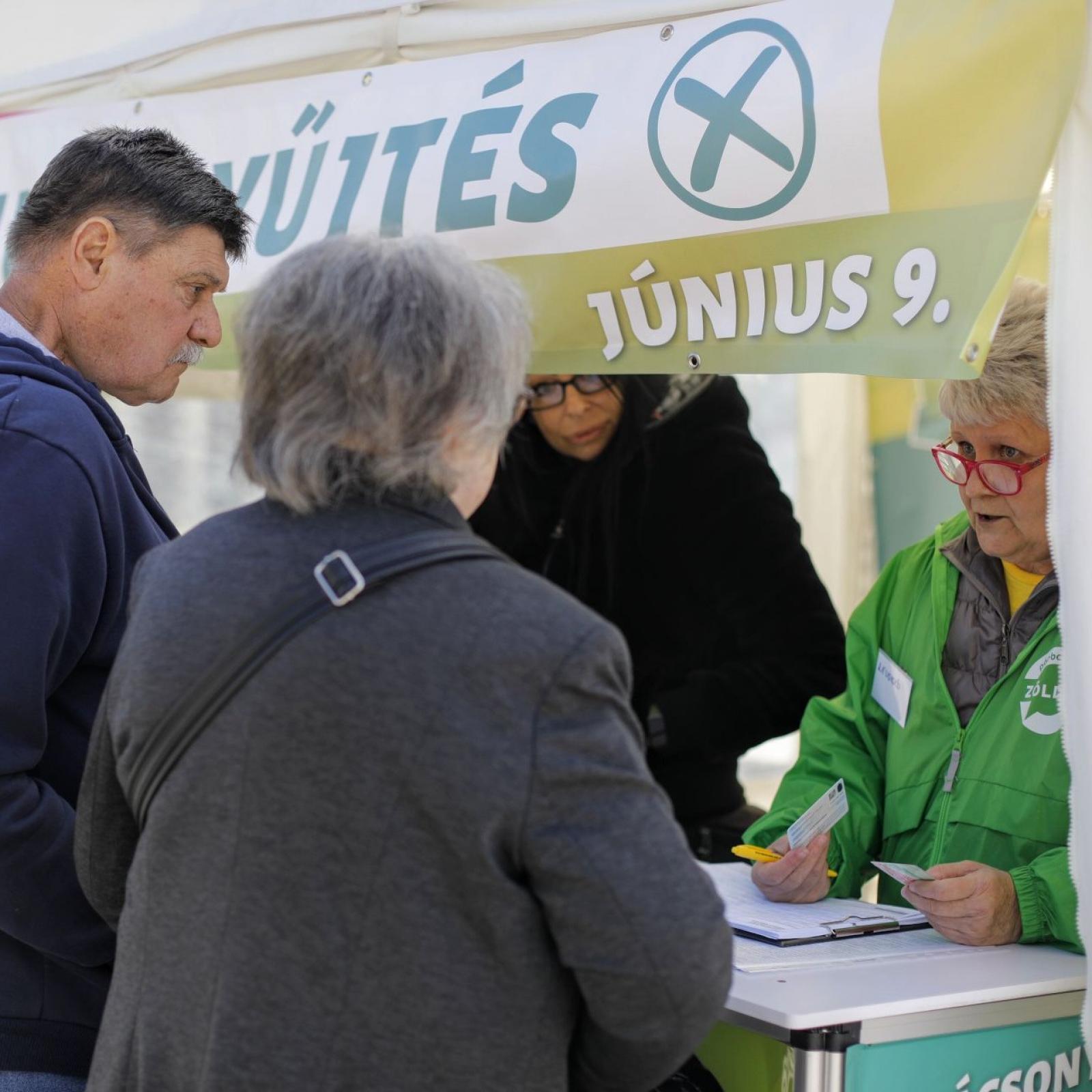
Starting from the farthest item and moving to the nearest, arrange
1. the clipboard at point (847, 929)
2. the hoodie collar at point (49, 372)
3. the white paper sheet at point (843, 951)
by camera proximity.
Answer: the clipboard at point (847, 929) < the white paper sheet at point (843, 951) < the hoodie collar at point (49, 372)

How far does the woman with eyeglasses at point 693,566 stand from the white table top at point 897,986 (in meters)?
1.01

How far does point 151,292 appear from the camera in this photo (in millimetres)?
1753

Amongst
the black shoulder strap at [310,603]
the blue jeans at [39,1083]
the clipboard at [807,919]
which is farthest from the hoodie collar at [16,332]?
the clipboard at [807,919]

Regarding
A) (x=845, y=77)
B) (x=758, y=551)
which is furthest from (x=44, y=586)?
(x=758, y=551)

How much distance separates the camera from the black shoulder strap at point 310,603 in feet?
3.66

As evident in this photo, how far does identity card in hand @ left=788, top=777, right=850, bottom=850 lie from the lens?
2.01 meters

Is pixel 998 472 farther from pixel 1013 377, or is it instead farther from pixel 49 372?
pixel 49 372

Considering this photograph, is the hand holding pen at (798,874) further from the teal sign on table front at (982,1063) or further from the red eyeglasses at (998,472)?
the red eyeglasses at (998,472)

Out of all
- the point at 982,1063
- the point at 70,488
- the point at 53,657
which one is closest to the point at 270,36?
the point at 70,488

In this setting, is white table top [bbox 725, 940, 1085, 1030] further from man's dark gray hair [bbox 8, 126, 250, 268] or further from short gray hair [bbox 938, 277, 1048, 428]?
man's dark gray hair [bbox 8, 126, 250, 268]

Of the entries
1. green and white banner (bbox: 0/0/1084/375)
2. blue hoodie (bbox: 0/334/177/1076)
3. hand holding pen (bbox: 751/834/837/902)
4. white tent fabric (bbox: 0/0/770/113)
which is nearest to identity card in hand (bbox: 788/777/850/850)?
hand holding pen (bbox: 751/834/837/902)

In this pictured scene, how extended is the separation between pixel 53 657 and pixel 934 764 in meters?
1.34

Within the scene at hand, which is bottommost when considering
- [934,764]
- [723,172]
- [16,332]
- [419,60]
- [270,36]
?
[934,764]

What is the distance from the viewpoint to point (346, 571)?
1.12 m
